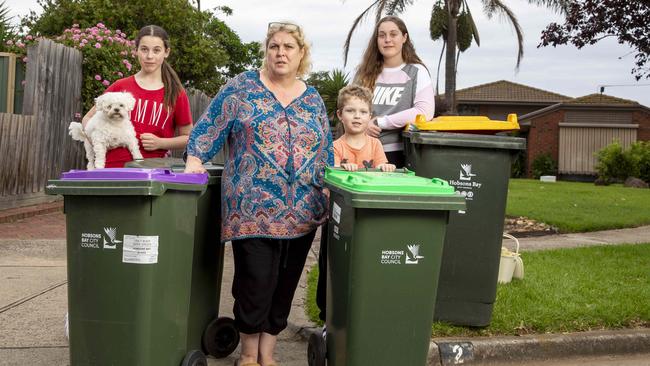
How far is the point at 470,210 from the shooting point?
4.84 metres

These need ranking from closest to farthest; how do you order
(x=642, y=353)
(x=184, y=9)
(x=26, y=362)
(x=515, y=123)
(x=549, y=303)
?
1. (x=26, y=362)
2. (x=515, y=123)
3. (x=642, y=353)
4. (x=549, y=303)
5. (x=184, y=9)

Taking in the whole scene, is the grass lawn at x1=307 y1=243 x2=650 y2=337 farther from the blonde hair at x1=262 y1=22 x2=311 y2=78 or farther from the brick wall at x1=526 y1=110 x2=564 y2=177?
the brick wall at x1=526 y1=110 x2=564 y2=177

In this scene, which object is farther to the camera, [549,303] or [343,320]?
[549,303]

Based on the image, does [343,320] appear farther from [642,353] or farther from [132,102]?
[642,353]

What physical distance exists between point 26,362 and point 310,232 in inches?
71.7

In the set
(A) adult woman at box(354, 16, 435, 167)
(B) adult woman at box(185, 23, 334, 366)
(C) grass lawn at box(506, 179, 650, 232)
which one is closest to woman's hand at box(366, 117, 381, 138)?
(A) adult woman at box(354, 16, 435, 167)

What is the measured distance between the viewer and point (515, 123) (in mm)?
4723

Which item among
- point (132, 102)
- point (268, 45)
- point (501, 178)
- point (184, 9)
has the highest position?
point (184, 9)

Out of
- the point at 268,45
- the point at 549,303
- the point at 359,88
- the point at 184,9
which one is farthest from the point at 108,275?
the point at 184,9

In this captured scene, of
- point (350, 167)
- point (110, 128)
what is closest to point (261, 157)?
point (350, 167)

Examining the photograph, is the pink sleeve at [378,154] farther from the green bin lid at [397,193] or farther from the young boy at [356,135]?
the green bin lid at [397,193]

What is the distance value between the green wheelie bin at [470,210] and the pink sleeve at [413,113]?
0.31 ft

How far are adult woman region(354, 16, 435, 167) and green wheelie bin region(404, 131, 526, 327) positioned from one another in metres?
0.14

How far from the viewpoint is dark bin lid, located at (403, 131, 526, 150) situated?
466 cm
